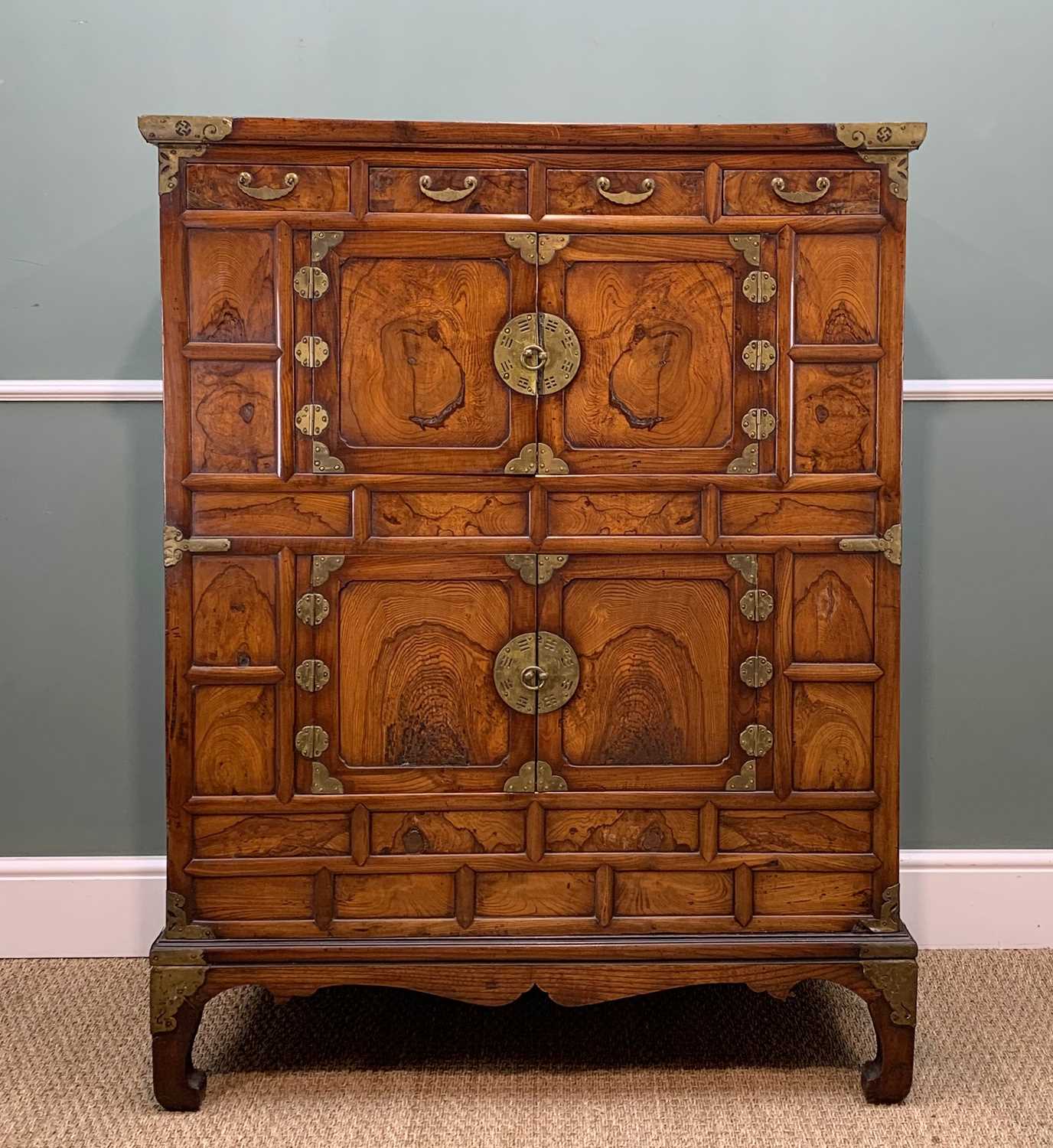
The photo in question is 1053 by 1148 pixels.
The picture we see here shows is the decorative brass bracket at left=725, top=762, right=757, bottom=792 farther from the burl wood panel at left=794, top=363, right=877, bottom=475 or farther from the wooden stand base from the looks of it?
the burl wood panel at left=794, top=363, right=877, bottom=475

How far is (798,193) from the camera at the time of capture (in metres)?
1.71

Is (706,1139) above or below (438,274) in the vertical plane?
below

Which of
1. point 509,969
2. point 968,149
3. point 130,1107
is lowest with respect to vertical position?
point 130,1107

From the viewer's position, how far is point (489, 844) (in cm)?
178

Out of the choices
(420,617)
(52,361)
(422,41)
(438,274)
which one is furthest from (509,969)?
(422,41)

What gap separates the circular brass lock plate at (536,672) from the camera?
1744 mm

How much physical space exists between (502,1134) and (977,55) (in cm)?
238

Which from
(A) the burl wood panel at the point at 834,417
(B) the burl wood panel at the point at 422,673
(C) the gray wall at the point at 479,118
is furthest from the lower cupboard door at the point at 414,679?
(C) the gray wall at the point at 479,118

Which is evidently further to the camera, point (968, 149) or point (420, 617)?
point (968, 149)

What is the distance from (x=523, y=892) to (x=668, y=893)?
253mm

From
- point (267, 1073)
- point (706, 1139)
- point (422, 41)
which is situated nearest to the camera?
point (706, 1139)

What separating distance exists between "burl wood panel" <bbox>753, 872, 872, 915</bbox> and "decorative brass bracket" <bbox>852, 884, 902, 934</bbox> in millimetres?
22

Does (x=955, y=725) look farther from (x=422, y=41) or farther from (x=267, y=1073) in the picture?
(x=422, y=41)

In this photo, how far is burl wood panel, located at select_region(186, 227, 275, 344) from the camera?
1.70 metres
